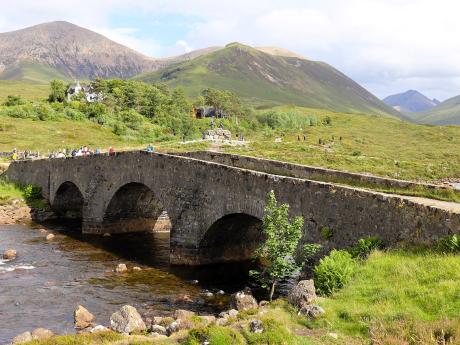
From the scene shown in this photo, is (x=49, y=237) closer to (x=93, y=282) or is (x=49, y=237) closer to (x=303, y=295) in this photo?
(x=93, y=282)

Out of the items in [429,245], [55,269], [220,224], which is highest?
[429,245]

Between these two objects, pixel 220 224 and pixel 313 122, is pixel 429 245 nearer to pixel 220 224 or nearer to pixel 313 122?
pixel 220 224

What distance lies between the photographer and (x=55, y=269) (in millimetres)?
31250

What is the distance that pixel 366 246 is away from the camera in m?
19.3

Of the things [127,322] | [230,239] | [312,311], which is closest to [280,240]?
[312,311]

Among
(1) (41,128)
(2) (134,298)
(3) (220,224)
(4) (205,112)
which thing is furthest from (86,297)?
(4) (205,112)

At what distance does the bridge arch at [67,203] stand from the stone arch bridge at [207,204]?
0.33 ft

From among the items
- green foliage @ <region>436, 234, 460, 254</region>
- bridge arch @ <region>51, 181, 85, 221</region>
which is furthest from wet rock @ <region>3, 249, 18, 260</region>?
green foliage @ <region>436, 234, 460, 254</region>

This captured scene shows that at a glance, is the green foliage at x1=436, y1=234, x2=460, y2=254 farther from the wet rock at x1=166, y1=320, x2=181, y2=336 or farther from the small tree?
the wet rock at x1=166, y1=320, x2=181, y2=336

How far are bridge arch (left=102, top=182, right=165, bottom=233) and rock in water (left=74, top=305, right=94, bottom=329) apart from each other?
736 inches

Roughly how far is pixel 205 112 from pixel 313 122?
35.4 meters

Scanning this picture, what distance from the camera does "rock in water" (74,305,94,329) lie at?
70.6ft

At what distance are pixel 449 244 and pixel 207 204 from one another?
15546 mm

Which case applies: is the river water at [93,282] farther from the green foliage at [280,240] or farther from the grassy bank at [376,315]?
the grassy bank at [376,315]
